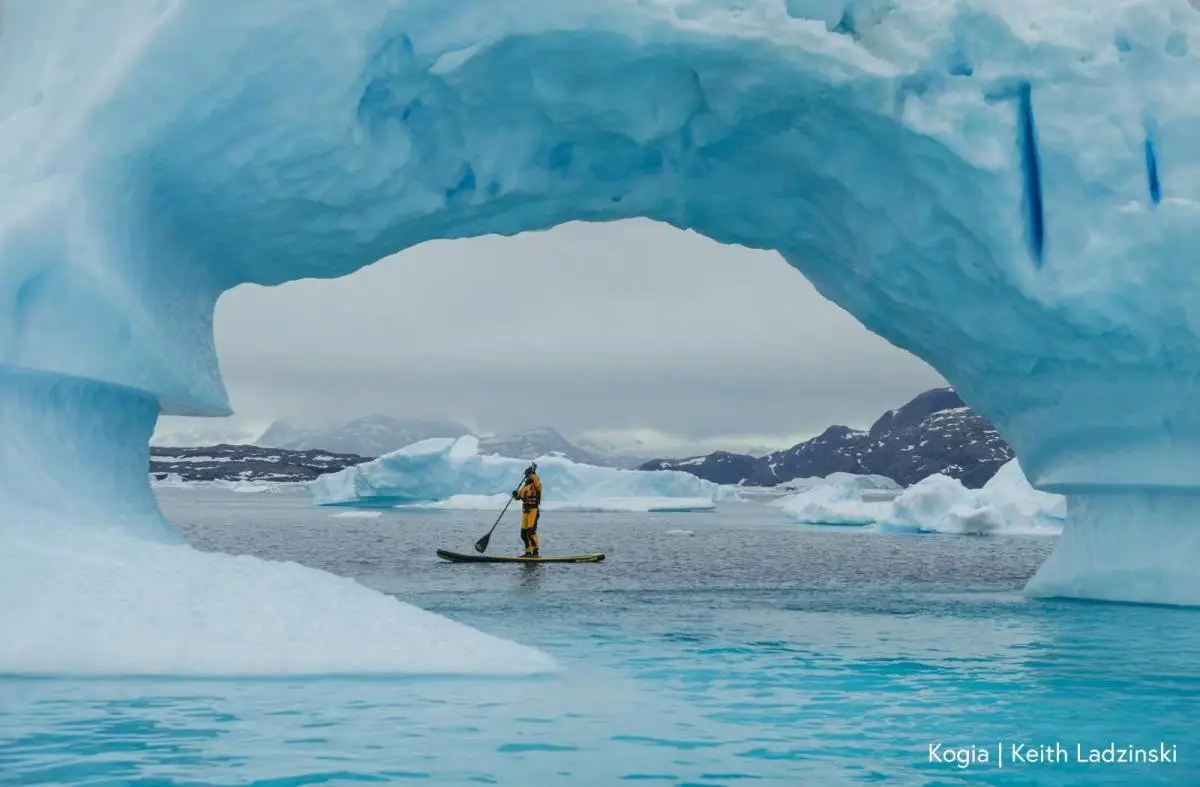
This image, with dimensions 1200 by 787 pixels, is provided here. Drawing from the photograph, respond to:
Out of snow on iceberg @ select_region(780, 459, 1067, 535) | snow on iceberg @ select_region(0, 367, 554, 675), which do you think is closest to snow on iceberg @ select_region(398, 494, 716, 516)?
snow on iceberg @ select_region(780, 459, 1067, 535)

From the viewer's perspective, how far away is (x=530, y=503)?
60.3 feet

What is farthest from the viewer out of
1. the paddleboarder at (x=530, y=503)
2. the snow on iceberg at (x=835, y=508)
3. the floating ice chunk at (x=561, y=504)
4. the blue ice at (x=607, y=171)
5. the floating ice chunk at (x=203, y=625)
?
the floating ice chunk at (x=561, y=504)

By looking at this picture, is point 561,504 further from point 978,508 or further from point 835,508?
point 978,508

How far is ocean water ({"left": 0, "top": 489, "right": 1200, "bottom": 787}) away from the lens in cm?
505

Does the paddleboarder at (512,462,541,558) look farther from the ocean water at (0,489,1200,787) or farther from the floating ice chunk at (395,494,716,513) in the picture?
the floating ice chunk at (395,494,716,513)

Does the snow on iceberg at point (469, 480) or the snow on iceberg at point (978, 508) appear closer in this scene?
the snow on iceberg at point (978, 508)

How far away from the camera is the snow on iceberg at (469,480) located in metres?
48.2

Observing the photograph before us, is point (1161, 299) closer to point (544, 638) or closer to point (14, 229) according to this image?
point (544, 638)

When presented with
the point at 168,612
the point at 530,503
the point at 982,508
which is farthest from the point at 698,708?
the point at 982,508

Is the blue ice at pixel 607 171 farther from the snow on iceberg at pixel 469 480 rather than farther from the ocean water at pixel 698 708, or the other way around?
the snow on iceberg at pixel 469 480

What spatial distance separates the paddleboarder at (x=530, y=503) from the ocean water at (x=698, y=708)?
5821 millimetres

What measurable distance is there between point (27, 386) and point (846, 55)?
23.3 feet

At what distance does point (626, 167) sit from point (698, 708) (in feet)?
22.6

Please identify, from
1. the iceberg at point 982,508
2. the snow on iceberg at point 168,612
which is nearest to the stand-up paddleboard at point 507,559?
the snow on iceberg at point 168,612
